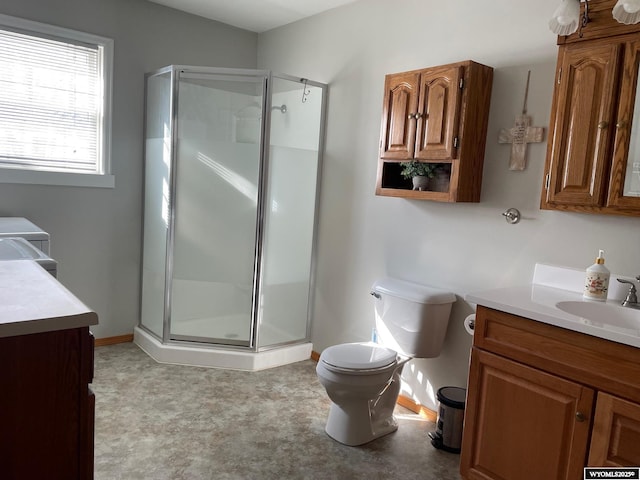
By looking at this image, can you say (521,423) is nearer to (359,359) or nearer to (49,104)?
(359,359)

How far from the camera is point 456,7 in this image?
Result: 265 centimetres

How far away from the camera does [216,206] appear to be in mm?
3371

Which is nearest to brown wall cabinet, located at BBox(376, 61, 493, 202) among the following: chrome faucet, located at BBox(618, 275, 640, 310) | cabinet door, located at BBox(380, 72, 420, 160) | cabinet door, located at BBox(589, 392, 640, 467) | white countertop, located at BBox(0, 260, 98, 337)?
cabinet door, located at BBox(380, 72, 420, 160)

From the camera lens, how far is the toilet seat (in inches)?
94.0

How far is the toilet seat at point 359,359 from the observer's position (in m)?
2.39

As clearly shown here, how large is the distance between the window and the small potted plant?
2.11m

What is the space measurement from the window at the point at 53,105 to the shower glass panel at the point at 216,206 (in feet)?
2.04

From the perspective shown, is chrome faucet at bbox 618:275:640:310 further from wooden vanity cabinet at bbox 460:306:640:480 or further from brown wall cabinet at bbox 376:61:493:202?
brown wall cabinet at bbox 376:61:493:202

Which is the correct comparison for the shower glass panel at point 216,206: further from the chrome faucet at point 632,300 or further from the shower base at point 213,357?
the chrome faucet at point 632,300

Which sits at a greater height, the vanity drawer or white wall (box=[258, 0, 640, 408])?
white wall (box=[258, 0, 640, 408])

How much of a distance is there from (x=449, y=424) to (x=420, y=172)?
1278mm

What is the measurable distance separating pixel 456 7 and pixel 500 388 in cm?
194

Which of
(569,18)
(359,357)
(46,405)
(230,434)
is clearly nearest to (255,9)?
(569,18)

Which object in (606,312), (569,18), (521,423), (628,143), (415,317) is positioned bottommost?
(521,423)
